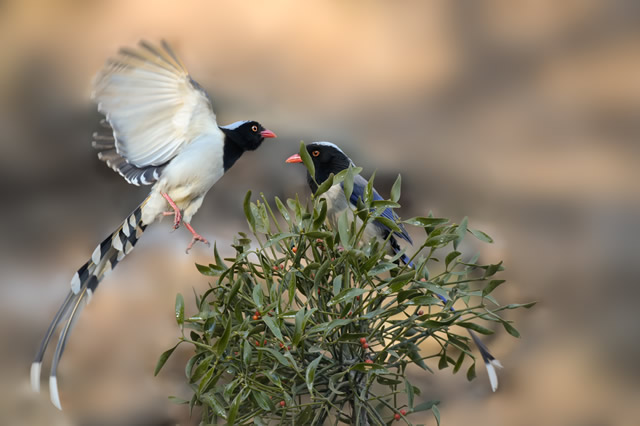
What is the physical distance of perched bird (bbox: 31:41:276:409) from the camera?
100 cm

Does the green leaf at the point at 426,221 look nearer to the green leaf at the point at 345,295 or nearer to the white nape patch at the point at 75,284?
the green leaf at the point at 345,295

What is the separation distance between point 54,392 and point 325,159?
584mm

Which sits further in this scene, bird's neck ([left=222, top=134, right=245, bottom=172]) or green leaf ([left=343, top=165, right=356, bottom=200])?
bird's neck ([left=222, top=134, right=245, bottom=172])

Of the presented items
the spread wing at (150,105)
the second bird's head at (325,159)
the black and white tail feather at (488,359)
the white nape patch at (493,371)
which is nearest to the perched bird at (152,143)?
the spread wing at (150,105)

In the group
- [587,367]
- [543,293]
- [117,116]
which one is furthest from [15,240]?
[587,367]

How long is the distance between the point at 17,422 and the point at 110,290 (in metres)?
0.27

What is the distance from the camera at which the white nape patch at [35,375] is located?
100cm

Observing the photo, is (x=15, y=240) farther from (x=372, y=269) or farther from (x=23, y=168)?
(x=372, y=269)

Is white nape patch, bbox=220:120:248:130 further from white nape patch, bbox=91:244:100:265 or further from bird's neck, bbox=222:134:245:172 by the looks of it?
white nape patch, bbox=91:244:100:265

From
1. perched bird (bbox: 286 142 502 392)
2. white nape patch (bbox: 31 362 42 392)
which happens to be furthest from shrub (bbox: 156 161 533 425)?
white nape patch (bbox: 31 362 42 392)

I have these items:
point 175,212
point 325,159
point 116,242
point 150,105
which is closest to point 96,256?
point 116,242

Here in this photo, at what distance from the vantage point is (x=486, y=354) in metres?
0.99

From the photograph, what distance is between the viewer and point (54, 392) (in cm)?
97

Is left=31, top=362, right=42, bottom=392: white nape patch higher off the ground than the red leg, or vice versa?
the red leg
